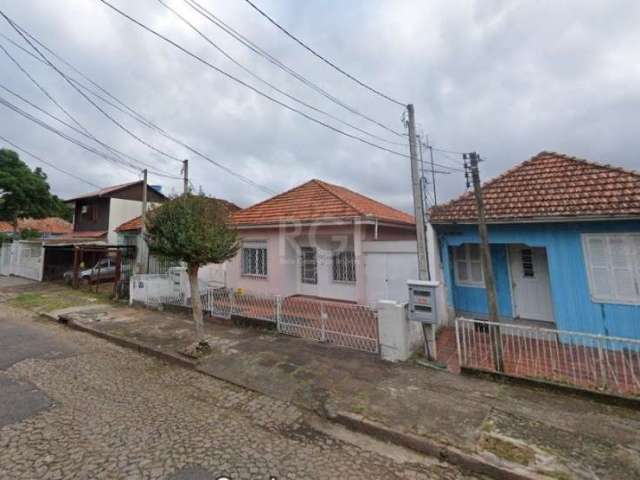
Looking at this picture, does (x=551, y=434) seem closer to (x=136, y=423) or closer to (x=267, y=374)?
(x=267, y=374)

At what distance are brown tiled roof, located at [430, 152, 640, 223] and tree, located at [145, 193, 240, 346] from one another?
18.1 ft

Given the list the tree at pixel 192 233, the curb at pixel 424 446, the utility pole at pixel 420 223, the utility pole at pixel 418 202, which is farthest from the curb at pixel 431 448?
the tree at pixel 192 233

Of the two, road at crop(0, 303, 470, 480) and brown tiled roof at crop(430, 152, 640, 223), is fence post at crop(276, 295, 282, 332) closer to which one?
road at crop(0, 303, 470, 480)

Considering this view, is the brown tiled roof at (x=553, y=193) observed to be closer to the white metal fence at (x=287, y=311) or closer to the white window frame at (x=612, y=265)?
the white window frame at (x=612, y=265)

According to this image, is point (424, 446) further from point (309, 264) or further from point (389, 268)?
point (309, 264)

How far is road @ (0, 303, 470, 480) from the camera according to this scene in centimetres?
304

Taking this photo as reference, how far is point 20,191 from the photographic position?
21.9 meters

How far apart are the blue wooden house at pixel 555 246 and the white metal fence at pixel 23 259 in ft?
75.0

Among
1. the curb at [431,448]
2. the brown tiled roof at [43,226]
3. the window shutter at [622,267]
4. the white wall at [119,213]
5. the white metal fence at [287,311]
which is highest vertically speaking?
the brown tiled roof at [43,226]

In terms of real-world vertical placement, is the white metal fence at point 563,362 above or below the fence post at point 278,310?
below

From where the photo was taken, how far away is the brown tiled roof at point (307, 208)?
371 inches

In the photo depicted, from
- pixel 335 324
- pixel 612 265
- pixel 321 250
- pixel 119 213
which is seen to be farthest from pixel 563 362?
pixel 119 213

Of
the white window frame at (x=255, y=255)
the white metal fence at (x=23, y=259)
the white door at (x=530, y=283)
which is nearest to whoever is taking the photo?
the white door at (x=530, y=283)

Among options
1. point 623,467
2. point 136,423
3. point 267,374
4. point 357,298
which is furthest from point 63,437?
point 357,298
